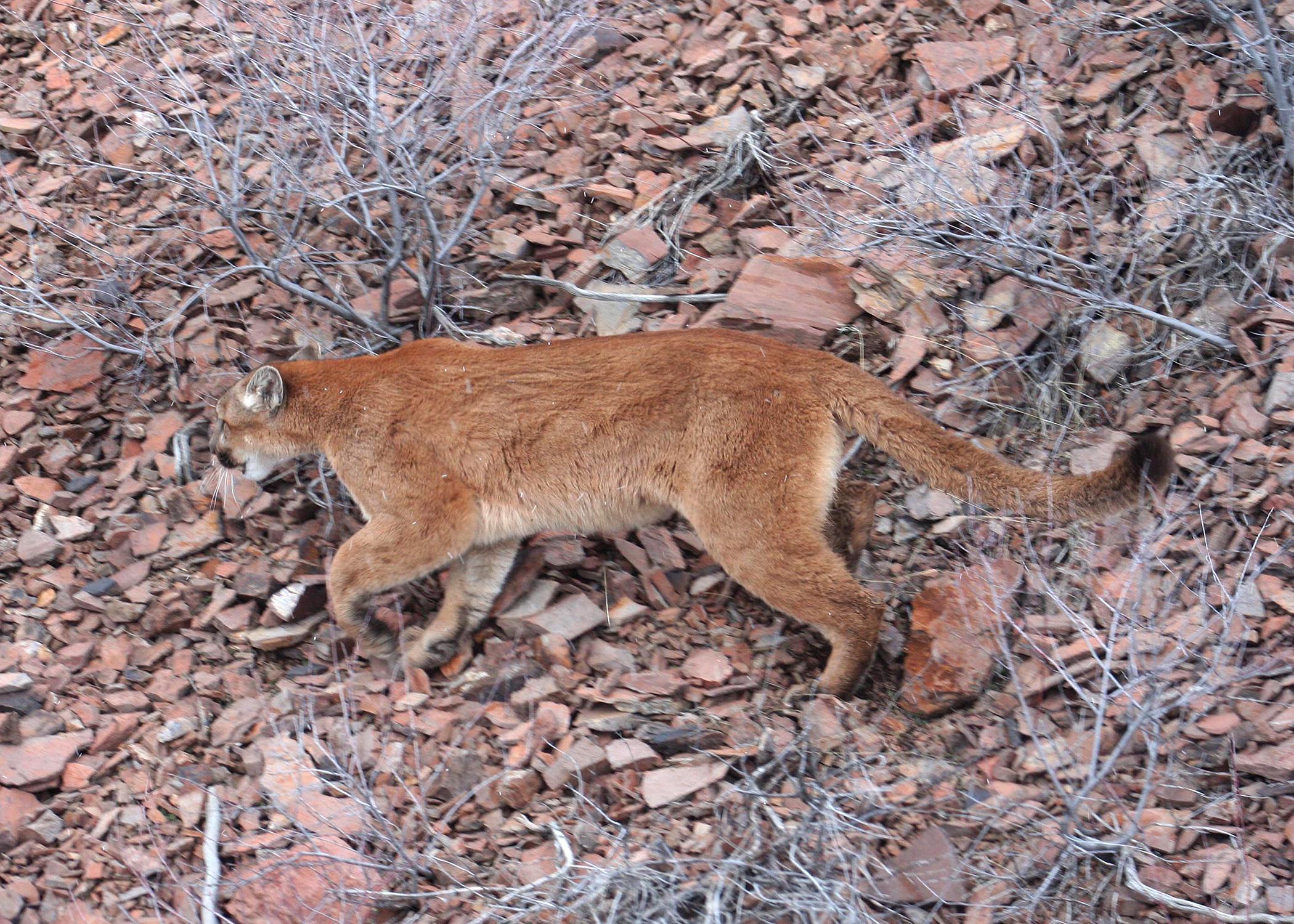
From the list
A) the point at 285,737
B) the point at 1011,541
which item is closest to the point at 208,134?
the point at 285,737

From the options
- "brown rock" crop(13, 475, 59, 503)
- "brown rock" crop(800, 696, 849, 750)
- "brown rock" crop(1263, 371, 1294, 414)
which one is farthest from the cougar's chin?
"brown rock" crop(1263, 371, 1294, 414)

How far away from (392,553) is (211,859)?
1644mm

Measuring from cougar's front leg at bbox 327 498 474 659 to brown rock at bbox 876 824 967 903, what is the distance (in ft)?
8.73

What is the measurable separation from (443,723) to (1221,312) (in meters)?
4.46

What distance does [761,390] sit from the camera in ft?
19.7

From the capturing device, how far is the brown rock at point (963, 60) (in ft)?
27.2

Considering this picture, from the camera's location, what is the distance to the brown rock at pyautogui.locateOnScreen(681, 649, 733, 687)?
6156 mm

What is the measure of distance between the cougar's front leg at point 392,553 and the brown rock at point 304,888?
1460 mm

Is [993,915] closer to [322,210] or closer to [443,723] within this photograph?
[443,723]

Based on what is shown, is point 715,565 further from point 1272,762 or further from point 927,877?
point 1272,762

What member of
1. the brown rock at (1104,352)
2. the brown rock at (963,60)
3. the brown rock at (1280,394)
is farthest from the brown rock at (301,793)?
the brown rock at (963,60)

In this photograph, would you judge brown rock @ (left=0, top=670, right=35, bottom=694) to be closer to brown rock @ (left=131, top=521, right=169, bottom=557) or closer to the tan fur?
brown rock @ (left=131, top=521, right=169, bottom=557)

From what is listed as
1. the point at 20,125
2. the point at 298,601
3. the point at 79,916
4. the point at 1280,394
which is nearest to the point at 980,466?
the point at 1280,394

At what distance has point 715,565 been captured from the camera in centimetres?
676
